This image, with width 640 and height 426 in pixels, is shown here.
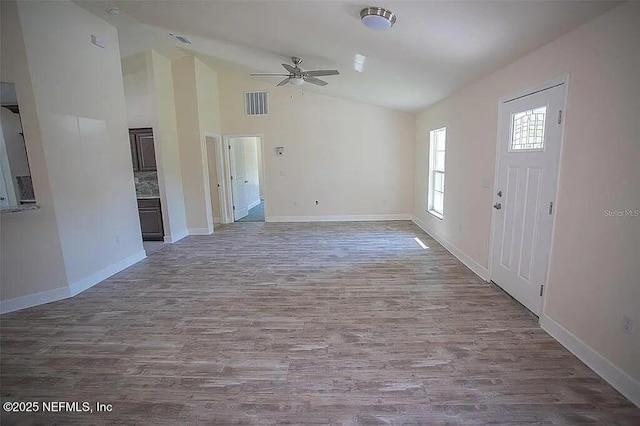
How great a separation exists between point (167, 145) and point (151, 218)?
1.38m

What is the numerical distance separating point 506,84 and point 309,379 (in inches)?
131

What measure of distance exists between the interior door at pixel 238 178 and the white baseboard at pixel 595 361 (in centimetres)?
641

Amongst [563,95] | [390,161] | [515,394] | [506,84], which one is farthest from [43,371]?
[390,161]

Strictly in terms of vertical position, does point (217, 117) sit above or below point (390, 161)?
above

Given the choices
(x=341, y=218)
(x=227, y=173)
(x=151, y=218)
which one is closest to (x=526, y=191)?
(x=341, y=218)

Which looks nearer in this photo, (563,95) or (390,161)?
(563,95)

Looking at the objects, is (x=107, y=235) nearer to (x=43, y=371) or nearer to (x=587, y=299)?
(x=43, y=371)

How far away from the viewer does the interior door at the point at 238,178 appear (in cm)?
730

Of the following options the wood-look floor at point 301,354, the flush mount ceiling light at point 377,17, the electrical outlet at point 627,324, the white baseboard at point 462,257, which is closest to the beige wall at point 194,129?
the wood-look floor at point 301,354

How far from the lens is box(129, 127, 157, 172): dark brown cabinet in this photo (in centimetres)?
544

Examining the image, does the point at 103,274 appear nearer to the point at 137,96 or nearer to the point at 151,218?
the point at 151,218

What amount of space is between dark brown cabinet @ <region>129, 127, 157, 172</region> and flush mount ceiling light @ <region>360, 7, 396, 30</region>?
14.9 ft

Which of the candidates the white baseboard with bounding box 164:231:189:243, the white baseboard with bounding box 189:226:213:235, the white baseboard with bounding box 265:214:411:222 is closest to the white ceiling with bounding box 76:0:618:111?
the white baseboard with bounding box 265:214:411:222

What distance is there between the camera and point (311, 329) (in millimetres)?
2641
